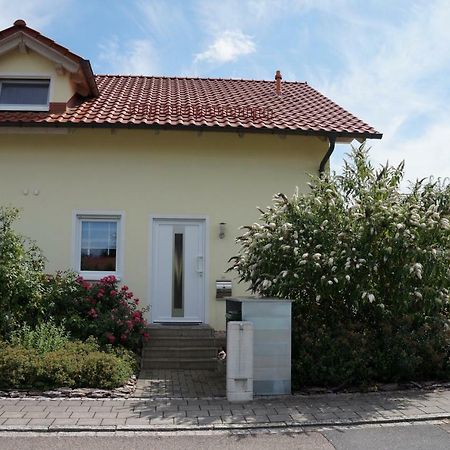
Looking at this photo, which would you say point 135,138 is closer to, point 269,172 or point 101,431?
point 269,172

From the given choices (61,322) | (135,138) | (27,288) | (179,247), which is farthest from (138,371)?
(135,138)

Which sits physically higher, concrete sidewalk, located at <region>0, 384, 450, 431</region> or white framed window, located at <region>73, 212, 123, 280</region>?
white framed window, located at <region>73, 212, 123, 280</region>

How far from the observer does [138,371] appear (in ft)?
28.2

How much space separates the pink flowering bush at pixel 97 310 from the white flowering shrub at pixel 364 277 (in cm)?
236

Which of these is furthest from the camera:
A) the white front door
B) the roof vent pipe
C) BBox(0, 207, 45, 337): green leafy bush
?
the roof vent pipe

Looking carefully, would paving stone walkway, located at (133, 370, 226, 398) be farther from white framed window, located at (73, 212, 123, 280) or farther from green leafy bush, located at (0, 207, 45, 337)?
white framed window, located at (73, 212, 123, 280)

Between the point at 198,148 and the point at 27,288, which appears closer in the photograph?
the point at 27,288

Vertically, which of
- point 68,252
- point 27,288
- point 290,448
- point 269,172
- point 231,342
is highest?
point 269,172

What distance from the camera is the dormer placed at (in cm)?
1117

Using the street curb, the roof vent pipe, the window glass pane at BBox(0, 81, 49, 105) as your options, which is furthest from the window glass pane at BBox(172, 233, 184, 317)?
the roof vent pipe

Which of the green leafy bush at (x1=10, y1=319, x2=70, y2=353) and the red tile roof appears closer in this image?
the green leafy bush at (x1=10, y1=319, x2=70, y2=353)

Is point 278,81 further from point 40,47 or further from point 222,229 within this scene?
point 40,47

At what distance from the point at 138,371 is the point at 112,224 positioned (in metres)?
3.19

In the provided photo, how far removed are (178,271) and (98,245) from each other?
161 centimetres
